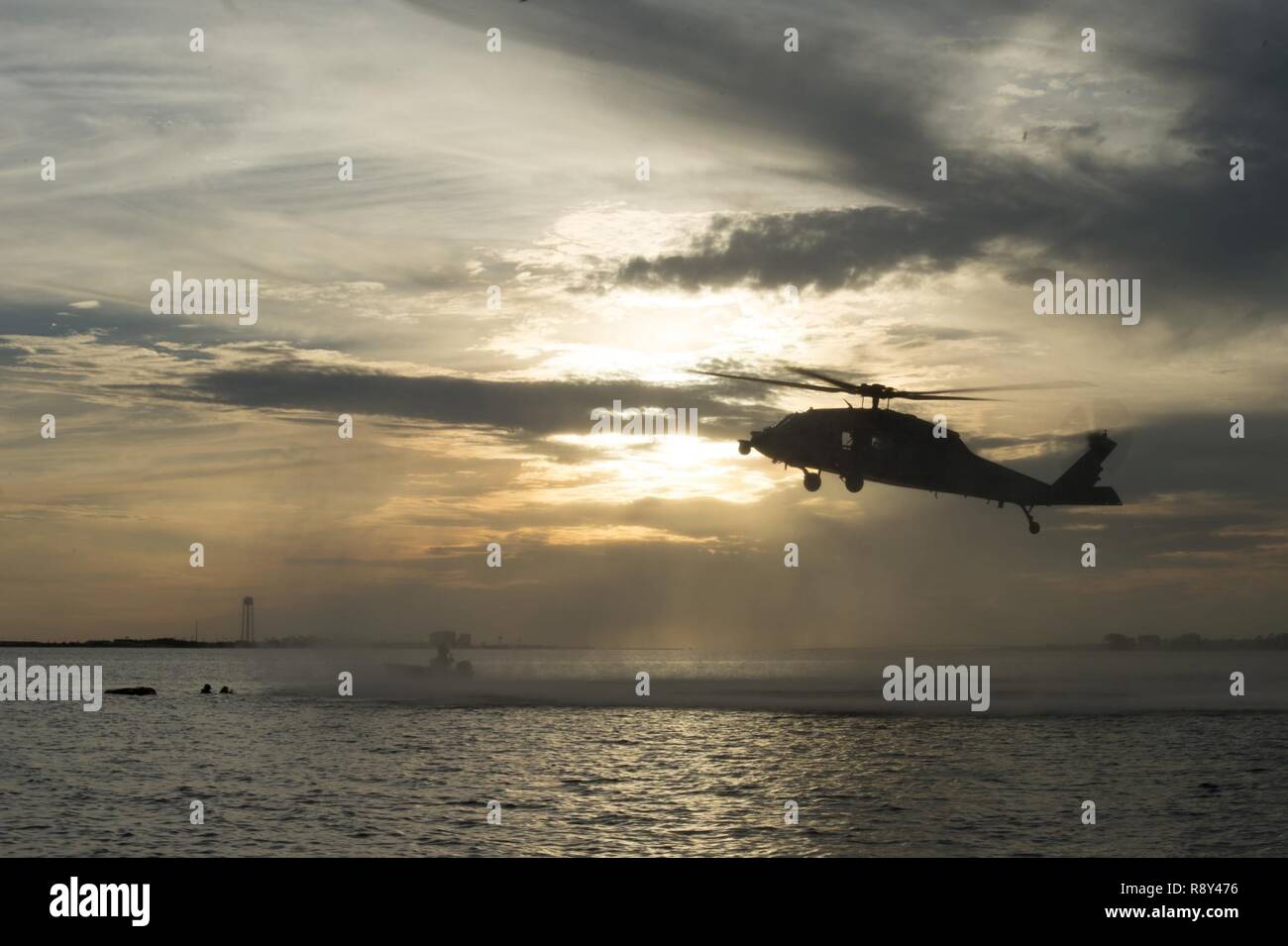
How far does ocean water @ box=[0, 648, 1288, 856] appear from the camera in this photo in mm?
50469

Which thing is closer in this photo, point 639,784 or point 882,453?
point 882,453

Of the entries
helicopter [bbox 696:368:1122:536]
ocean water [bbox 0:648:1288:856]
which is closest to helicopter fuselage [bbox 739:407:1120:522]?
helicopter [bbox 696:368:1122:536]

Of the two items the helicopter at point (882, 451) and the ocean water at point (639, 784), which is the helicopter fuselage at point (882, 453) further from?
the ocean water at point (639, 784)

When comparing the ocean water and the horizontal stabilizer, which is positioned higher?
the horizontal stabilizer

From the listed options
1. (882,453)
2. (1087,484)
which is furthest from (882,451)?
(1087,484)

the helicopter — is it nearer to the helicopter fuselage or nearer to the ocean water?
the helicopter fuselage

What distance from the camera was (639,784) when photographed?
228 feet

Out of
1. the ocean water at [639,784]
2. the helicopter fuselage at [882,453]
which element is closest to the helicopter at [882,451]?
the helicopter fuselage at [882,453]

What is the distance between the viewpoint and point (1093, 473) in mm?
66688

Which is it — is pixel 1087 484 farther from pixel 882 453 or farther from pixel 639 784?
pixel 639 784

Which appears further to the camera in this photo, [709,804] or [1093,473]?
[1093,473]
